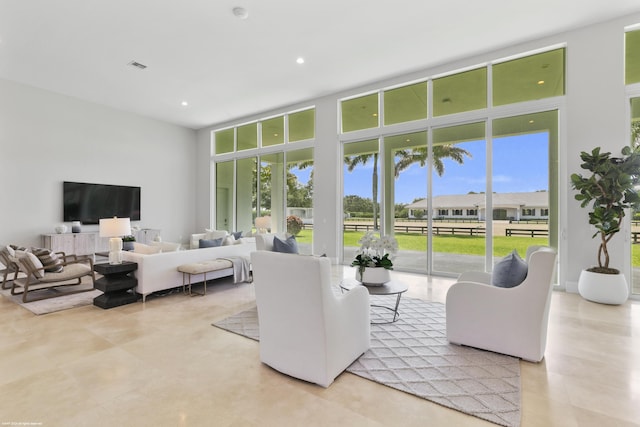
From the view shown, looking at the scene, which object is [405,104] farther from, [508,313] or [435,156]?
[508,313]

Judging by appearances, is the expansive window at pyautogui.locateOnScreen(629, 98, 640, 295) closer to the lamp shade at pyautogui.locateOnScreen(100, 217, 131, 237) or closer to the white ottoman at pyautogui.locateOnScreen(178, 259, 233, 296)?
the white ottoman at pyautogui.locateOnScreen(178, 259, 233, 296)

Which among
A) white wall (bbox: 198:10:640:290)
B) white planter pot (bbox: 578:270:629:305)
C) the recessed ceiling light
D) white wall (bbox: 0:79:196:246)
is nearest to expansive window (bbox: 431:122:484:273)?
white wall (bbox: 198:10:640:290)

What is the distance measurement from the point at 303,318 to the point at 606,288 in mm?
4312

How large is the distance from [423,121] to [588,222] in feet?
10.1

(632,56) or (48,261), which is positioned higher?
(632,56)

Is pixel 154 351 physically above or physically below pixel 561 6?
below

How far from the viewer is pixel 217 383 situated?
218cm

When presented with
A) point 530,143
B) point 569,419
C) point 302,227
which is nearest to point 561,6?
point 530,143

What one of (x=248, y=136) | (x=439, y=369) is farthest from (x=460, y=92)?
(x=248, y=136)

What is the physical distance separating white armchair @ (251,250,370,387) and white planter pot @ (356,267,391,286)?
2.89ft

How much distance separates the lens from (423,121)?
5918mm

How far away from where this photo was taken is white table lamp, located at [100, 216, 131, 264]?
3.88m

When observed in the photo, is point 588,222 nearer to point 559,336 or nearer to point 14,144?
point 559,336

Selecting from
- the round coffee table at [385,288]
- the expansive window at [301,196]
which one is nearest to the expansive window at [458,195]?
the round coffee table at [385,288]
